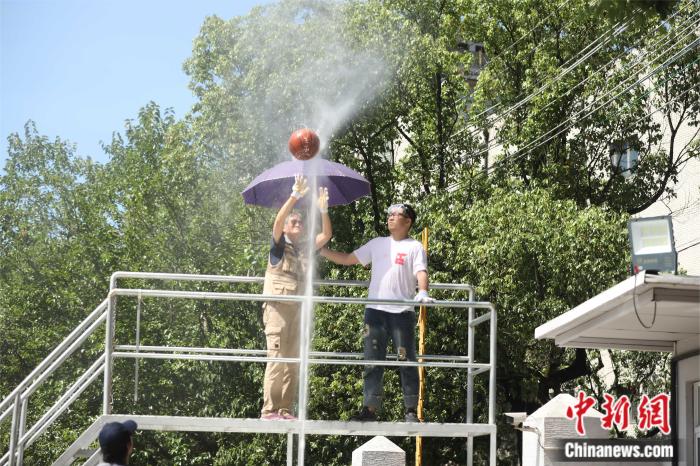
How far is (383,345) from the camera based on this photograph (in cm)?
952

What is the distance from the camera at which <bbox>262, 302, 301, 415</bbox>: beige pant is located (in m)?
9.37

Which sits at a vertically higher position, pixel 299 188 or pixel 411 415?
pixel 299 188

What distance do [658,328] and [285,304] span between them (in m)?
3.58

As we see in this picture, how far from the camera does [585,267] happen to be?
22.5 meters

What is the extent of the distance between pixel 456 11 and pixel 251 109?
253 inches

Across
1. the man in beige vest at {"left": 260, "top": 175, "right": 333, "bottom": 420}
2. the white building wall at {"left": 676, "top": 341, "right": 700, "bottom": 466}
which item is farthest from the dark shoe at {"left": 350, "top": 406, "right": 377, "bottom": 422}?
the white building wall at {"left": 676, "top": 341, "right": 700, "bottom": 466}

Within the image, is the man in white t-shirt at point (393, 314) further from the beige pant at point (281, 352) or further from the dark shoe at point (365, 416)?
the beige pant at point (281, 352)

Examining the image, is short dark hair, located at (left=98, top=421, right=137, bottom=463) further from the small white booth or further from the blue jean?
the small white booth

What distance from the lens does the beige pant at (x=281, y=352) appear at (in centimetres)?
937

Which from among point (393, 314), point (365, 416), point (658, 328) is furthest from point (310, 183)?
point (658, 328)

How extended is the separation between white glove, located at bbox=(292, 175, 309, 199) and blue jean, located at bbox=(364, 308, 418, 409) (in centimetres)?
112

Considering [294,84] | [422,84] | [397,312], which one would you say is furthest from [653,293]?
[422,84]

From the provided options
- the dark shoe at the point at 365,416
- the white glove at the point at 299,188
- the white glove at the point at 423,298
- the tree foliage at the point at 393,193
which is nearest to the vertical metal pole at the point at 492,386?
the white glove at the point at 423,298

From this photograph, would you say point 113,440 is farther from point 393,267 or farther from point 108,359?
point 393,267
